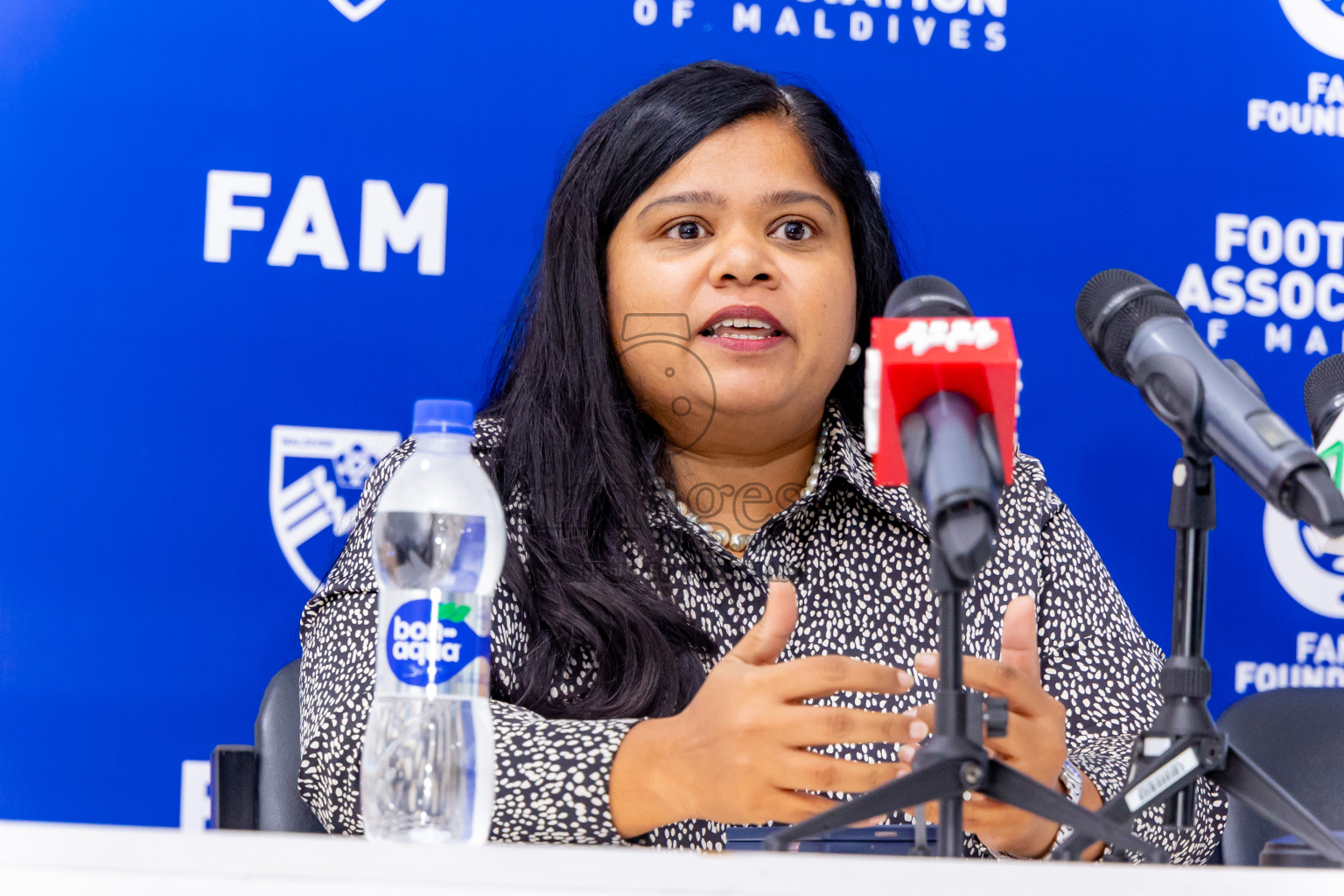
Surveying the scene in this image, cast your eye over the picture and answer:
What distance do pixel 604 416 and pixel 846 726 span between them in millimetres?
650

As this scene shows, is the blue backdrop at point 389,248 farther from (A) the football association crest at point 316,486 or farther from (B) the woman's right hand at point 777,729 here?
(B) the woman's right hand at point 777,729

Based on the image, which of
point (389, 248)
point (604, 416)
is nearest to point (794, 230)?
point (604, 416)

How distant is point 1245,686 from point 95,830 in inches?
67.6

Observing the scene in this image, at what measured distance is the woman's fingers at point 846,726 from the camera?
3.04 ft

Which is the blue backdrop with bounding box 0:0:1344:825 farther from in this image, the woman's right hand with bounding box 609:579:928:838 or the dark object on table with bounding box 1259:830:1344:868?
the dark object on table with bounding box 1259:830:1344:868

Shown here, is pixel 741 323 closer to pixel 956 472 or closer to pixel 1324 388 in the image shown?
pixel 1324 388

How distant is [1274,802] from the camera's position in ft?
2.79

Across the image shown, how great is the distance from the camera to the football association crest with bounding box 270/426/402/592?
176cm

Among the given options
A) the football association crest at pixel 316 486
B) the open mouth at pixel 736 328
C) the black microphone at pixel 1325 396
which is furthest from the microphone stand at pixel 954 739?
the football association crest at pixel 316 486

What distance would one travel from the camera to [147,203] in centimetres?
175

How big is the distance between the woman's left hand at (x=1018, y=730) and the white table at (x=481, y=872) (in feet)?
0.92

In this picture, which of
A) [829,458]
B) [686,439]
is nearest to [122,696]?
[686,439]

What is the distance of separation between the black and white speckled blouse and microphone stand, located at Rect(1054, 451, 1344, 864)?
1.24 feet

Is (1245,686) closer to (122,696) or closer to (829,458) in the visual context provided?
(829,458)
